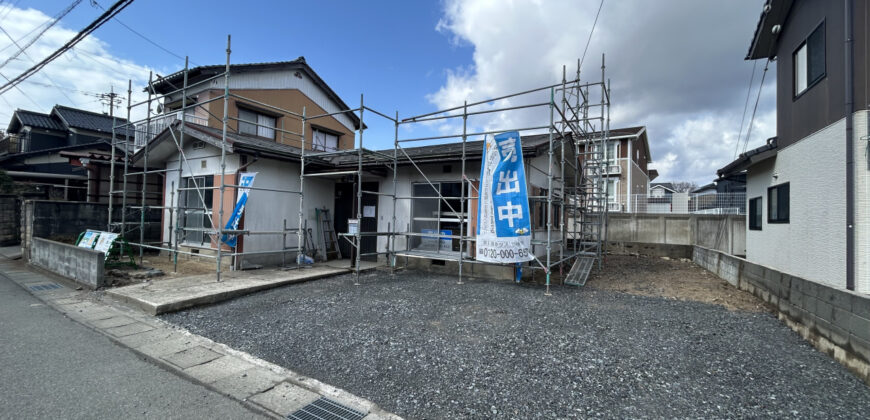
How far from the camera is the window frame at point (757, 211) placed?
729 centimetres

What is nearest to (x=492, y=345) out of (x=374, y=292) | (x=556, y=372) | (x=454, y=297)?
(x=556, y=372)

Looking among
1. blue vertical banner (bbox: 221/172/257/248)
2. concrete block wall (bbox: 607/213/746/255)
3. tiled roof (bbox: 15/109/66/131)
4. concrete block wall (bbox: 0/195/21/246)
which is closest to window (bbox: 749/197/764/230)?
concrete block wall (bbox: 607/213/746/255)

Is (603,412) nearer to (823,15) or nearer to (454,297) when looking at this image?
(454,297)

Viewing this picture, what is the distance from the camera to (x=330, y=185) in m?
9.91

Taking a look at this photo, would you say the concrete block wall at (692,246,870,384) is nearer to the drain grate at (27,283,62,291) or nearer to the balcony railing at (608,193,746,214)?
the balcony railing at (608,193,746,214)

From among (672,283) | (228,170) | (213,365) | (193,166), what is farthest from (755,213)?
(193,166)

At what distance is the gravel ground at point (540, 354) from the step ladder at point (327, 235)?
396 cm

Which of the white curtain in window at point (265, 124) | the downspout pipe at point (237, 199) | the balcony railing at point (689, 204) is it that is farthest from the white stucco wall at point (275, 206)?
the balcony railing at point (689, 204)

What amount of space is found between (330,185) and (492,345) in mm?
7578

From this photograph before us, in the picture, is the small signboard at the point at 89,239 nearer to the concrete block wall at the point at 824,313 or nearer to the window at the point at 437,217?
the window at the point at 437,217

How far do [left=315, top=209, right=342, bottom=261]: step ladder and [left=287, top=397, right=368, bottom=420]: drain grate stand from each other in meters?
7.17

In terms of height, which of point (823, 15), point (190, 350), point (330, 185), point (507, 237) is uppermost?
point (823, 15)

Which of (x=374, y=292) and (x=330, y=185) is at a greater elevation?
(x=330, y=185)

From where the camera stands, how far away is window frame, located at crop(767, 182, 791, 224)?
19.9 ft
